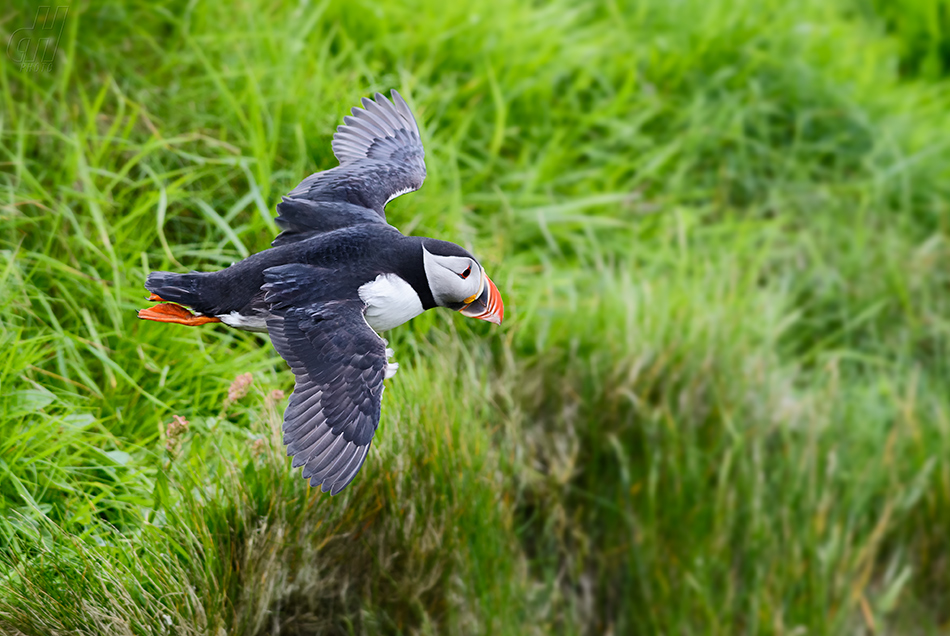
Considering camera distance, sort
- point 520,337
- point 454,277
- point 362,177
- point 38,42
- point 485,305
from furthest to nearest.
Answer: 1. point 520,337
2. point 38,42
3. point 362,177
4. point 485,305
5. point 454,277

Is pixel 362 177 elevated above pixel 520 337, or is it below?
above

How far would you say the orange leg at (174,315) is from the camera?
2062 mm

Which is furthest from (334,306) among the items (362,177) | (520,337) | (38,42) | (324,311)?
(38,42)

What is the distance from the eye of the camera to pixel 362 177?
2.44 metres

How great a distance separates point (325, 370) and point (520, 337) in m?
1.84

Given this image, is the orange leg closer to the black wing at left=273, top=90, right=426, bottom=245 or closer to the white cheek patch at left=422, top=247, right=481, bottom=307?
the black wing at left=273, top=90, right=426, bottom=245

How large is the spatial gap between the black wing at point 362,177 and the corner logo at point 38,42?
1.46 m

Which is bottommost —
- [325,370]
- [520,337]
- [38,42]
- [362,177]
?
[520,337]

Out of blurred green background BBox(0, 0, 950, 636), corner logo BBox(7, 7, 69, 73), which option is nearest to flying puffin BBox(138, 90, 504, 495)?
blurred green background BBox(0, 0, 950, 636)

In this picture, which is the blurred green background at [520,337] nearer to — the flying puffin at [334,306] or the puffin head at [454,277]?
the flying puffin at [334,306]

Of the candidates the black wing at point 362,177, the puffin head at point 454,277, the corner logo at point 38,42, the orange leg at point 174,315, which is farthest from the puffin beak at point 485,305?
the corner logo at point 38,42

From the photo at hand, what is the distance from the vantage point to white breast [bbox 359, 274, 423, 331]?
203cm

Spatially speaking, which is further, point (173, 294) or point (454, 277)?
point (173, 294)

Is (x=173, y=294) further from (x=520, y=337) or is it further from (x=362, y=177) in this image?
(x=520, y=337)
